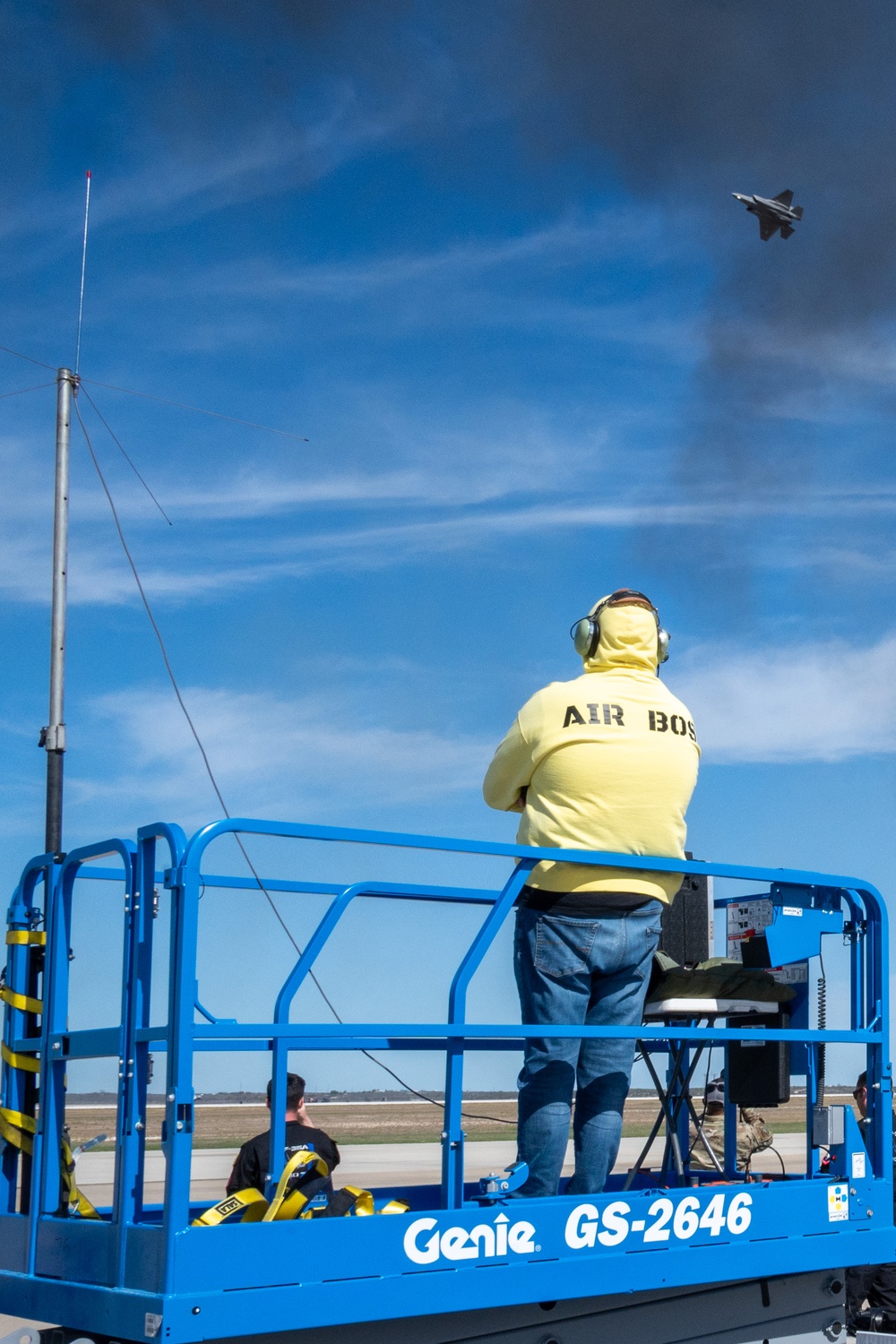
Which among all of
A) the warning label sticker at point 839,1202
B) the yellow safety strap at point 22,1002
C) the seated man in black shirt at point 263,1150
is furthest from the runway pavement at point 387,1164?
the yellow safety strap at point 22,1002

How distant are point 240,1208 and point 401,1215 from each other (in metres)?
0.52

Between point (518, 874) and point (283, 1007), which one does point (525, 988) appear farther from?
point (283, 1007)

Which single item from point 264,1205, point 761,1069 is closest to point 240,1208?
point 264,1205

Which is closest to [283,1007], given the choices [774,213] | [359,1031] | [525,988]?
[359,1031]

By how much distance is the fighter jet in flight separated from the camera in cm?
2683

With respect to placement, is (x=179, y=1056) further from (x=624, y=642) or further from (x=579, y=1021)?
(x=624, y=642)

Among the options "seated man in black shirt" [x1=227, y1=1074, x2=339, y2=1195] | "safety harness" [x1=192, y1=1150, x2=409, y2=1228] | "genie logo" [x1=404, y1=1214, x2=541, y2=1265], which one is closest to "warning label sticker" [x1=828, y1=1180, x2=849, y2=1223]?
"genie logo" [x1=404, y1=1214, x2=541, y2=1265]

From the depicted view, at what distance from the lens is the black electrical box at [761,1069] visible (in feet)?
17.1

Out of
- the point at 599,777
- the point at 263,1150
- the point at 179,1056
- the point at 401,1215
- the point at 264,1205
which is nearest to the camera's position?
the point at 179,1056

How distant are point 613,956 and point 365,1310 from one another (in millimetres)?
1484

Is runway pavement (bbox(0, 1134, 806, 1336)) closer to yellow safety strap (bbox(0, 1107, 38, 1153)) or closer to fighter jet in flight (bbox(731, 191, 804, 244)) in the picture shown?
yellow safety strap (bbox(0, 1107, 38, 1153))

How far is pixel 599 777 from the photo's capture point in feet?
16.1

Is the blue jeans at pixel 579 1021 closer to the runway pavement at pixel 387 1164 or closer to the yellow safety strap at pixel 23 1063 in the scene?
the yellow safety strap at pixel 23 1063

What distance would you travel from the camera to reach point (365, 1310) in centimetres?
385
